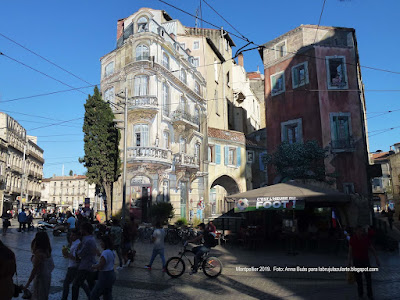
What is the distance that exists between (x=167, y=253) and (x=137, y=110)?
1371 cm

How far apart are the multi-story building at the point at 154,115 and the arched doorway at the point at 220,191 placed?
3607 mm

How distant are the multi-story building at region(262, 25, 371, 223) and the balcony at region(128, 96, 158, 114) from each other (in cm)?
890

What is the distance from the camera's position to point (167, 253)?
14.5 meters

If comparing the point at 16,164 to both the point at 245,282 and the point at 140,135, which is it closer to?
the point at 140,135

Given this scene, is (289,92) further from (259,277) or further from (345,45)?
(259,277)

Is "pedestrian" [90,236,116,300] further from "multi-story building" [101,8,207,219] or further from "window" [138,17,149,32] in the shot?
"window" [138,17,149,32]

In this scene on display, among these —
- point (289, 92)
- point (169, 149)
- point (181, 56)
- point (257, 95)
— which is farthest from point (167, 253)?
point (257, 95)

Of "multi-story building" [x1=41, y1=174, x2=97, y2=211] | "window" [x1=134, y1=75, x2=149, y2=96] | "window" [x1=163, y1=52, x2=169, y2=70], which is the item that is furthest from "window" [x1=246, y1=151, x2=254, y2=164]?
"multi-story building" [x1=41, y1=174, x2=97, y2=211]

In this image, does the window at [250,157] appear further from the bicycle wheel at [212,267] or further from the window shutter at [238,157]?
the bicycle wheel at [212,267]

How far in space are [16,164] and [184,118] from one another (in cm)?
3819

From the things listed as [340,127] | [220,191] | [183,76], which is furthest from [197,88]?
[340,127]

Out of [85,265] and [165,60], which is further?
[165,60]

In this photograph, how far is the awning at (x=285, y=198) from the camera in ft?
42.1

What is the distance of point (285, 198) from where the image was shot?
42.3 feet
